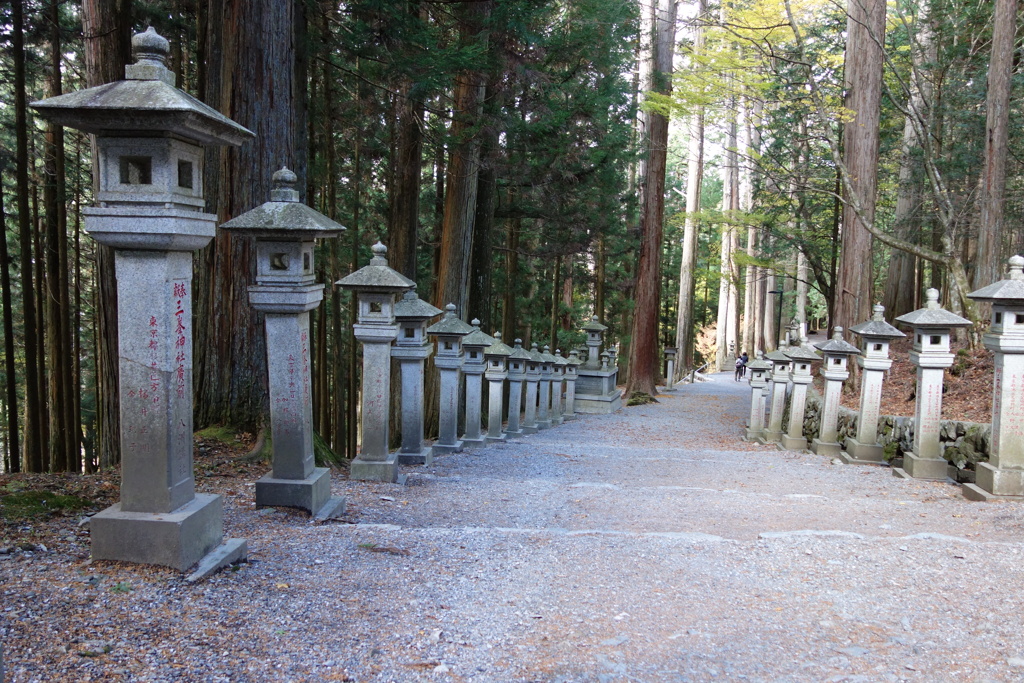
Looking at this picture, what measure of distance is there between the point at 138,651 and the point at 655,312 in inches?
691

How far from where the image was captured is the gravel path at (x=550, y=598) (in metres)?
2.95

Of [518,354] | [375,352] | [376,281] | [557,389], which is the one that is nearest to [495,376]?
[518,354]

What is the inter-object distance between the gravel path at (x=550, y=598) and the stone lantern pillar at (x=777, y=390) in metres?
5.18

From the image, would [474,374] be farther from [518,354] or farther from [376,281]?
[376,281]

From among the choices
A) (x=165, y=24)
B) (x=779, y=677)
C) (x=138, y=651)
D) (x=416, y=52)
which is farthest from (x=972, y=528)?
(x=165, y=24)

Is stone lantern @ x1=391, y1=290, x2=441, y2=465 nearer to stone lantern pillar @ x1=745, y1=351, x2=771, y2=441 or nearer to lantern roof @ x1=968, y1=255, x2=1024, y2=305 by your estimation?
lantern roof @ x1=968, y1=255, x2=1024, y2=305

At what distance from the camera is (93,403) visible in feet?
61.1

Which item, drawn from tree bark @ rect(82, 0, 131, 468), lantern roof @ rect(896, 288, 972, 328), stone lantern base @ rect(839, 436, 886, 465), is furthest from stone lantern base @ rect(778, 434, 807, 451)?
tree bark @ rect(82, 0, 131, 468)

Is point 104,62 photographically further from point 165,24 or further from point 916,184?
point 916,184

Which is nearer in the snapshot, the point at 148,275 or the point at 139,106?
the point at 139,106

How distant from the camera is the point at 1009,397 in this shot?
6.09 meters

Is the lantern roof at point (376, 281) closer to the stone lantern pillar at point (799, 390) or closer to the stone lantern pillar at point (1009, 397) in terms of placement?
the stone lantern pillar at point (1009, 397)

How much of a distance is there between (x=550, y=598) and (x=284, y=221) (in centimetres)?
274

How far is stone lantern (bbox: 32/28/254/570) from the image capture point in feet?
11.2
